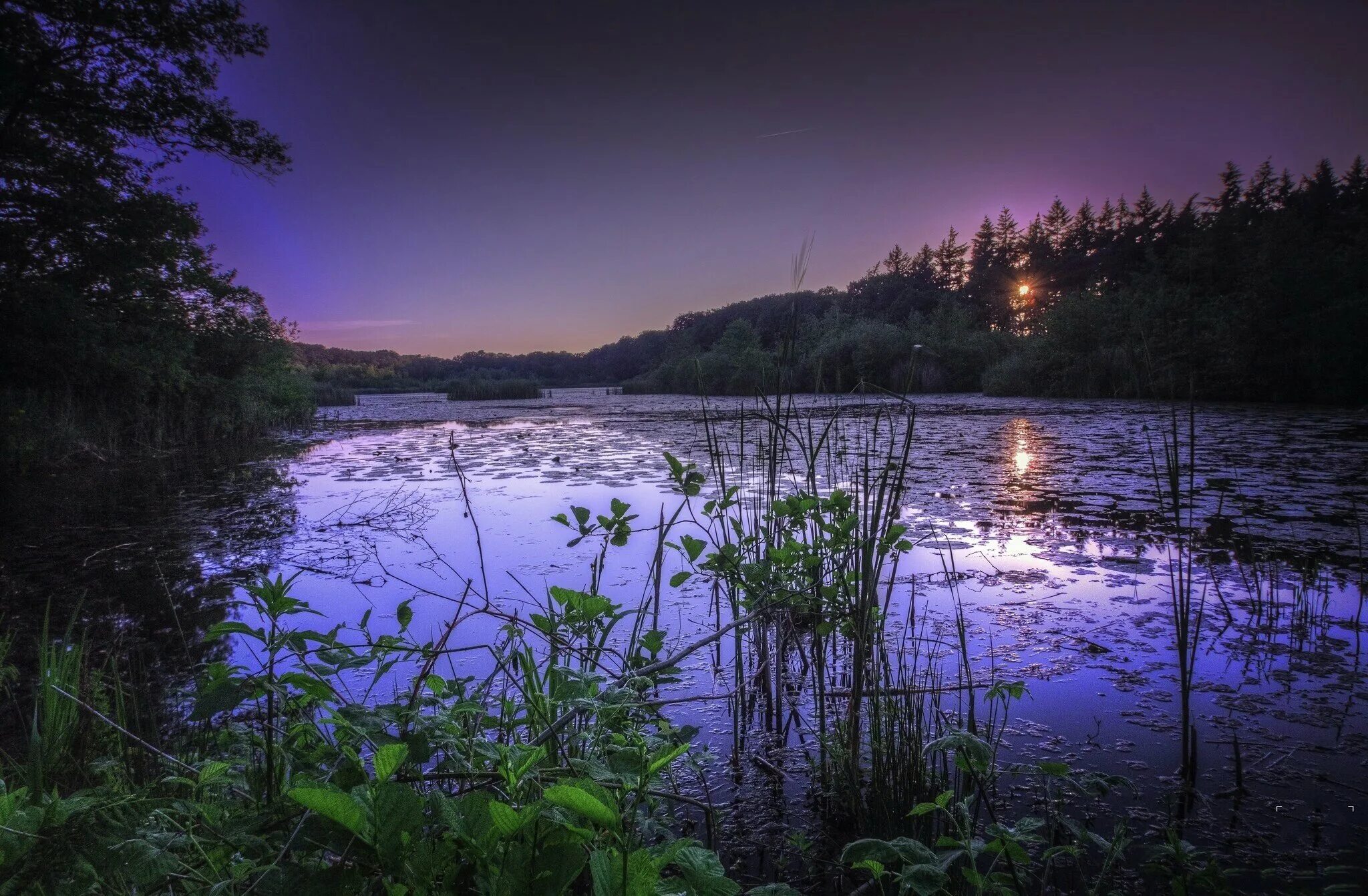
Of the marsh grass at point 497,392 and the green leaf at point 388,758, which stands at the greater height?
the marsh grass at point 497,392

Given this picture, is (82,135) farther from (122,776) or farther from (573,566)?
(122,776)

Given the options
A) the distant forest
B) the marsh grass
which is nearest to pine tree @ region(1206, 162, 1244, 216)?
the distant forest

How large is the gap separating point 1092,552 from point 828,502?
2692 mm

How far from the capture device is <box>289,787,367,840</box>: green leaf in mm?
601

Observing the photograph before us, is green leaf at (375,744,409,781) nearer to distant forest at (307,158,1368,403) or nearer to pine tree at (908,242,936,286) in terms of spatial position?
distant forest at (307,158,1368,403)

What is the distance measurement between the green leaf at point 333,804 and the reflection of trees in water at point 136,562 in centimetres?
112

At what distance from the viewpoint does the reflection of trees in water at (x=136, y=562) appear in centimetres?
253

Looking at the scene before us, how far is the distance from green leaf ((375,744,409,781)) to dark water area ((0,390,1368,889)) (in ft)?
2.95

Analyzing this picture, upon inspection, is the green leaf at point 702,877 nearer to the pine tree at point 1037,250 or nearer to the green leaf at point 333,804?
the green leaf at point 333,804

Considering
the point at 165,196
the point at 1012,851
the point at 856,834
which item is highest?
the point at 165,196

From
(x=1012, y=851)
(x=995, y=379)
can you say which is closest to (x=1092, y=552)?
(x=1012, y=851)

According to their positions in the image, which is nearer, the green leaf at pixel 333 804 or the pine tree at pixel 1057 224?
the green leaf at pixel 333 804

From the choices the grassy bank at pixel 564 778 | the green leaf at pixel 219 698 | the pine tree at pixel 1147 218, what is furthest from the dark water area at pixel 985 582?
the pine tree at pixel 1147 218

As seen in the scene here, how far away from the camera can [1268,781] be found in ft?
5.29
